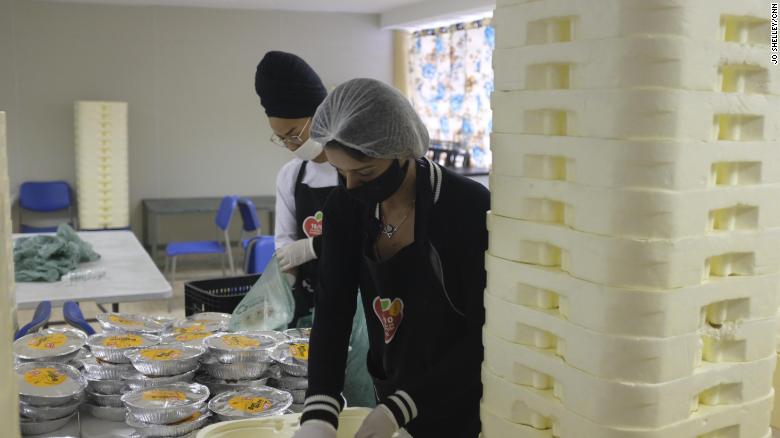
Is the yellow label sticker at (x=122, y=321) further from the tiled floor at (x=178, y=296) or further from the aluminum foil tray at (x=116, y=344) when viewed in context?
the tiled floor at (x=178, y=296)

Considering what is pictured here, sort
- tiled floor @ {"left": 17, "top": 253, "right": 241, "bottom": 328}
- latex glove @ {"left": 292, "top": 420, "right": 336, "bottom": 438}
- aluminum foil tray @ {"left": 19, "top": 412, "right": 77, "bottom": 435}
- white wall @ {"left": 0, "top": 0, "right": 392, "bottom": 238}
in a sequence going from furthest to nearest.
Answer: white wall @ {"left": 0, "top": 0, "right": 392, "bottom": 238}, tiled floor @ {"left": 17, "top": 253, "right": 241, "bottom": 328}, aluminum foil tray @ {"left": 19, "top": 412, "right": 77, "bottom": 435}, latex glove @ {"left": 292, "top": 420, "right": 336, "bottom": 438}

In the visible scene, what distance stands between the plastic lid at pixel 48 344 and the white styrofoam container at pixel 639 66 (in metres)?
1.48

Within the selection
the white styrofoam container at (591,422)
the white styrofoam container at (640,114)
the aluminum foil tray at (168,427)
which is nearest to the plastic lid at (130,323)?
the aluminum foil tray at (168,427)

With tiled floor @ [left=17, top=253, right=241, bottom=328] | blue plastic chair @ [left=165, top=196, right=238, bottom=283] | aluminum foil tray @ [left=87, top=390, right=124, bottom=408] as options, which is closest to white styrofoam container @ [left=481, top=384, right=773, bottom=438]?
aluminum foil tray @ [left=87, top=390, right=124, bottom=408]

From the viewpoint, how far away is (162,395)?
1701 mm

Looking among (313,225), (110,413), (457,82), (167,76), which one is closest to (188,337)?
(110,413)

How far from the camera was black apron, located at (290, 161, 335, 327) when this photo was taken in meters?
2.65

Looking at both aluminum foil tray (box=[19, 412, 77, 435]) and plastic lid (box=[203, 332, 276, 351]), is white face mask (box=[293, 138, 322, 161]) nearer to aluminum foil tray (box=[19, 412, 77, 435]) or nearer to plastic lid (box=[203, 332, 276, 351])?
plastic lid (box=[203, 332, 276, 351])

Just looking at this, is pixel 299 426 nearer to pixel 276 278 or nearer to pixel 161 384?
pixel 161 384

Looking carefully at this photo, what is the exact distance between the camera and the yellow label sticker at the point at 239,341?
1938mm

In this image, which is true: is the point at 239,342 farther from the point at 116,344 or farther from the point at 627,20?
Result: the point at 627,20

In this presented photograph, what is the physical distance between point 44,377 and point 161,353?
0.28 metres

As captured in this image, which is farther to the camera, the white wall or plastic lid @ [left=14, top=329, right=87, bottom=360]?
the white wall

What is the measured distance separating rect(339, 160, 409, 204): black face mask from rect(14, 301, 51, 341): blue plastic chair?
4.43 ft
